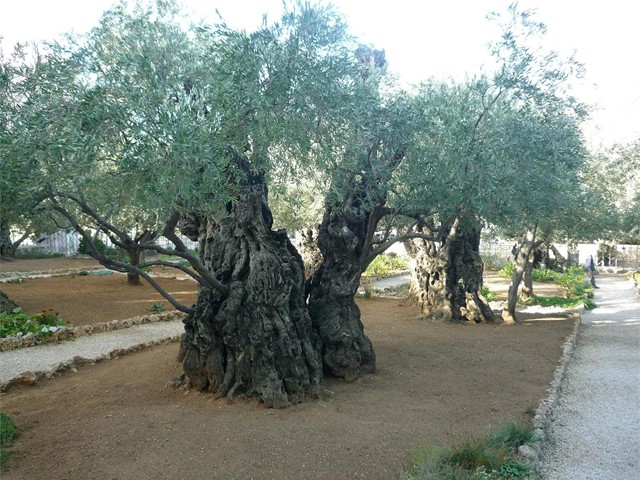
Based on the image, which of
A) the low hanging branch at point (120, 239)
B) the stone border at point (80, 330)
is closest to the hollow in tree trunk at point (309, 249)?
the stone border at point (80, 330)

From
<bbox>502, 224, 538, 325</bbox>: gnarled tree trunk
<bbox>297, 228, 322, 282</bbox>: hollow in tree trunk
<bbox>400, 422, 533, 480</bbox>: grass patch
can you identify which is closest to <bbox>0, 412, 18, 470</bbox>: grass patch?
<bbox>400, 422, 533, 480</bbox>: grass patch

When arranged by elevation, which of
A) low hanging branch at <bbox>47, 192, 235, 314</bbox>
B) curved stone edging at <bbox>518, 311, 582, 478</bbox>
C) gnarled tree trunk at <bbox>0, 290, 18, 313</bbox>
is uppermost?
low hanging branch at <bbox>47, 192, 235, 314</bbox>

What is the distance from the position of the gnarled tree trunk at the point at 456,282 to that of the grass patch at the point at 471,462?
8164 millimetres

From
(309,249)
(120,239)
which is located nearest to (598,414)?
(120,239)

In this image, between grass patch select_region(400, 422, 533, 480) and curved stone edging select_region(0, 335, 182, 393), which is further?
curved stone edging select_region(0, 335, 182, 393)

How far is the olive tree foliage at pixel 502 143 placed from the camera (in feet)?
23.1

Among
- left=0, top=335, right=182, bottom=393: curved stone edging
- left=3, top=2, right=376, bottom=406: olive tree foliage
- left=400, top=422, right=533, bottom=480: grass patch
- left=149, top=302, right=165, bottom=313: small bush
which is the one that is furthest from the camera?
left=149, top=302, right=165, bottom=313: small bush

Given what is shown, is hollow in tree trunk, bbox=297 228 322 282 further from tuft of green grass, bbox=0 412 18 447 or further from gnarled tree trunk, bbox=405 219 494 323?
tuft of green grass, bbox=0 412 18 447

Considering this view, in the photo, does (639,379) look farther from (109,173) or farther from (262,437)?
(109,173)

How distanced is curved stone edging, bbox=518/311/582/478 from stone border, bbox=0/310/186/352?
8.68 meters

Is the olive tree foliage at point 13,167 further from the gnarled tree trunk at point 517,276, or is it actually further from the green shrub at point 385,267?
the green shrub at point 385,267

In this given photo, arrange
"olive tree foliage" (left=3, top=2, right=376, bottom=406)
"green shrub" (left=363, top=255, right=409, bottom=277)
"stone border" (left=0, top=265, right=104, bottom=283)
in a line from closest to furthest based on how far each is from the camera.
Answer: "olive tree foliage" (left=3, top=2, right=376, bottom=406) → "stone border" (left=0, top=265, right=104, bottom=283) → "green shrub" (left=363, top=255, right=409, bottom=277)

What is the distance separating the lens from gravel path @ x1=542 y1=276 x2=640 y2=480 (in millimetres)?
5031

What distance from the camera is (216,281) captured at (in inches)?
251
